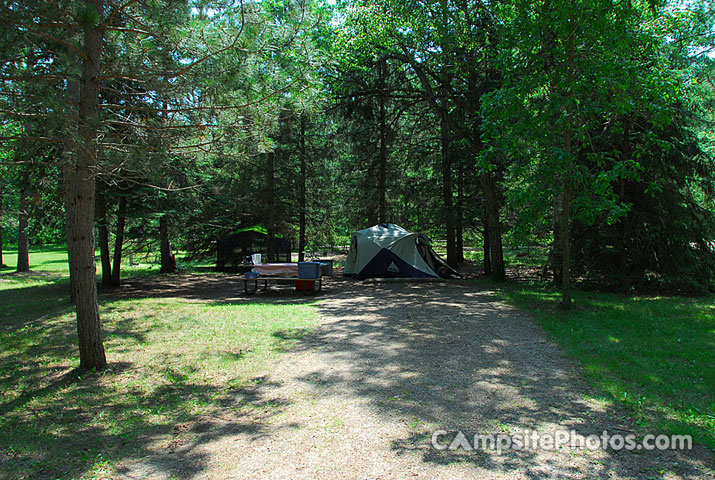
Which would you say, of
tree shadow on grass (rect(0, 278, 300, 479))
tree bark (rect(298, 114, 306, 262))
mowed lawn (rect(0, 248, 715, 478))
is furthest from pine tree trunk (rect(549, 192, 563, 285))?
tree bark (rect(298, 114, 306, 262))

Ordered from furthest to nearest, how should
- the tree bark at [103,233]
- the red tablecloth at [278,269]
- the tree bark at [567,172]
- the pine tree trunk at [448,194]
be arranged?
the pine tree trunk at [448,194] → the red tablecloth at [278,269] → the tree bark at [103,233] → the tree bark at [567,172]

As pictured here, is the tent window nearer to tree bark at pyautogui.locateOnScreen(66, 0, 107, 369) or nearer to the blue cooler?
Result: the blue cooler

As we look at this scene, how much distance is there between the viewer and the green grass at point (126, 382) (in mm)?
3568

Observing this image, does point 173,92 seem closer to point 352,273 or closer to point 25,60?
point 25,60

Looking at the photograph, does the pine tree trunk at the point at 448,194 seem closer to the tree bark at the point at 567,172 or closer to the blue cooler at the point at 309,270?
the blue cooler at the point at 309,270

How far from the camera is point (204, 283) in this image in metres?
16.1

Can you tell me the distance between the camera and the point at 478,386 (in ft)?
15.4

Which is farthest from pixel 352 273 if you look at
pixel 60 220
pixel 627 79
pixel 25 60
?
pixel 25 60

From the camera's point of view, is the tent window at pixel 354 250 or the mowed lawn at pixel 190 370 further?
the tent window at pixel 354 250

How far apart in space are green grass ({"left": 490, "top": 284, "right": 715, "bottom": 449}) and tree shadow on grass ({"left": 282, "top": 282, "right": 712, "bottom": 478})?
0.28 metres

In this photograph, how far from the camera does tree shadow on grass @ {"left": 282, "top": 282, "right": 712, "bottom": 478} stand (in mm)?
3125

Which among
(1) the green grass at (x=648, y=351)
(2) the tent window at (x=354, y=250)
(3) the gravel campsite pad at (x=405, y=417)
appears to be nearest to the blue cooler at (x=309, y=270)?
(2) the tent window at (x=354, y=250)

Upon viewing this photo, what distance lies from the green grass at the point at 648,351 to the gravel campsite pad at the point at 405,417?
0.30 metres

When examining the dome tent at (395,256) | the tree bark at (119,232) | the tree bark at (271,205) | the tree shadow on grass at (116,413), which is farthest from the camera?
the tree bark at (271,205)
